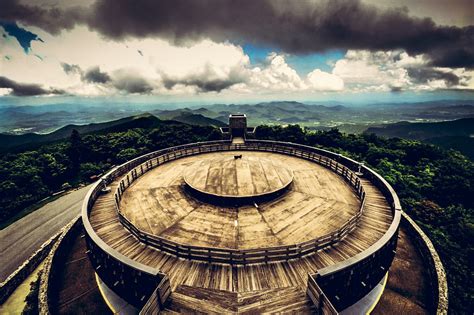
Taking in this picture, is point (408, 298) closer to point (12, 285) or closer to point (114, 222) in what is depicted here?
point (114, 222)

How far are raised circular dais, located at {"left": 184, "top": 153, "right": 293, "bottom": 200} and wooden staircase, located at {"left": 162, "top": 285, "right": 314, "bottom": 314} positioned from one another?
342 inches

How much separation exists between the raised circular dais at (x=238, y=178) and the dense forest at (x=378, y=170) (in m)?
20.6

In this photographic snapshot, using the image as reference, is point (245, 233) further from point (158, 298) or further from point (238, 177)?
point (158, 298)

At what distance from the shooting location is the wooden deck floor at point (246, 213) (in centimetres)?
1612

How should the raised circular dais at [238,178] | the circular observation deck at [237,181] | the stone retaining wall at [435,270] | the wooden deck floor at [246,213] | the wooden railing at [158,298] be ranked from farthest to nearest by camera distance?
the raised circular dais at [238,178] < the circular observation deck at [237,181] < the stone retaining wall at [435,270] < the wooden deck floor at [246,213] < the wooden railing at [158,298]

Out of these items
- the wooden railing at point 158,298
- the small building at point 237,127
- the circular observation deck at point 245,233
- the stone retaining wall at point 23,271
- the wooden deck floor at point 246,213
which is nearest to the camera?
the wooden railing at point 158,298

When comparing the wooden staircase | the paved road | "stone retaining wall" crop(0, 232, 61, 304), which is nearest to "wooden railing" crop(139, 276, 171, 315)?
Answer: the wooden staircase

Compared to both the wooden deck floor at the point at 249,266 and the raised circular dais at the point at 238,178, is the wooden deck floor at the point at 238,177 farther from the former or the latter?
the wooden deck floor at the point at 249,266

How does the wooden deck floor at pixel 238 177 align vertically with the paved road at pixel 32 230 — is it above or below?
above

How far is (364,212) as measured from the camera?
19453 millimetres

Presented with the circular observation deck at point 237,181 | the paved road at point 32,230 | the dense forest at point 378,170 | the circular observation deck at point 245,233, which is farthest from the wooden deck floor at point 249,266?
the paved road at point 32,230

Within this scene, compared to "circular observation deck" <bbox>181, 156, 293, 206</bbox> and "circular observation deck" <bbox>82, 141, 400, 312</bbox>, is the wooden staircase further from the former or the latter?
"circular observation deck" <bbox>181, 156, 293, 206</bbox>

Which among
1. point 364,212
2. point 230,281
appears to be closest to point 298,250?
point 230,281

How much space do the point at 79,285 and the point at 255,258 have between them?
16918 mm
